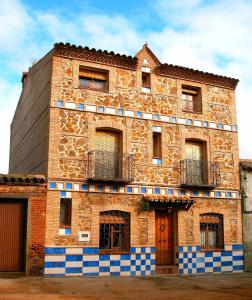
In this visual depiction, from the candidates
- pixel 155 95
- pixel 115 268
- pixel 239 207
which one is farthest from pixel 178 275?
pixel 155 95

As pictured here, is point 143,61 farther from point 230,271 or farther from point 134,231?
point 230,271

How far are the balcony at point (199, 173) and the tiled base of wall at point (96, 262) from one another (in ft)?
10.6

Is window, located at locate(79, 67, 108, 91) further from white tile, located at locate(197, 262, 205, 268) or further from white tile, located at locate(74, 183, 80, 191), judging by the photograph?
white tile, located at locate(197, 262, 205, 268)

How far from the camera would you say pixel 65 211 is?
50.9 feet

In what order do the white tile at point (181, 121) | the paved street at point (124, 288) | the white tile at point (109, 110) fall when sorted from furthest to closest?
the white tile at point (181, 121), the white tile at point (109, 110), the paved street at point (124, 288)

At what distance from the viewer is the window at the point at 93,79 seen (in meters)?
16.7

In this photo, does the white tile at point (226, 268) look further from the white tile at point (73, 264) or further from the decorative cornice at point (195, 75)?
the decorative cornice at point (195, 75)

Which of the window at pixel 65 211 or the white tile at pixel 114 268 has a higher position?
the window at pixel 65 211

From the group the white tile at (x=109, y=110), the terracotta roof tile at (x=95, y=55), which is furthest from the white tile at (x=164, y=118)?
the terracotta roof tile at (x=95, y=55)

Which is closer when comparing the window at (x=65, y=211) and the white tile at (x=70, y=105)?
the window at (x=65, y=211)

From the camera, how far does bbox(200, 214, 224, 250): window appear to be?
17.8 meters

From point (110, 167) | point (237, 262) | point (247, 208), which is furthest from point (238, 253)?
point (110, 167)

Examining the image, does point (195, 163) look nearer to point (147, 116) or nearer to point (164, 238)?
point (147, 116)

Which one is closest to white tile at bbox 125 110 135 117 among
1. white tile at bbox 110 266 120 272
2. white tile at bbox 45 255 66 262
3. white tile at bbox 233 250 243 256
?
white tile at bbox 110 266 120 272
